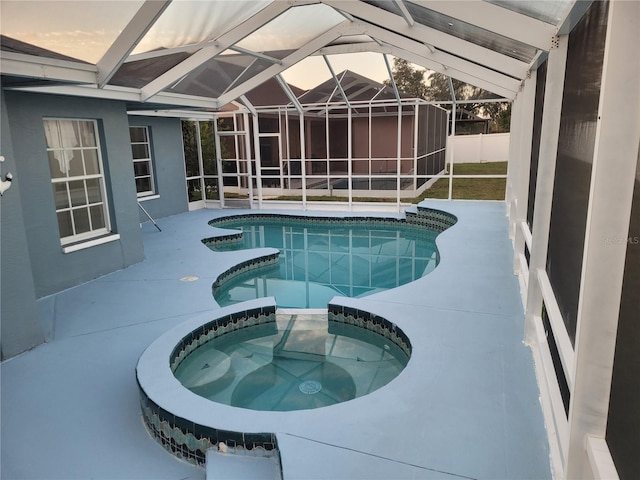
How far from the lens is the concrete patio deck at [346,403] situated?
2.76 m

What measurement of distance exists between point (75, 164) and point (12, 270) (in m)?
2.76

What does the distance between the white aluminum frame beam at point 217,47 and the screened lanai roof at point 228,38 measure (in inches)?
0.6

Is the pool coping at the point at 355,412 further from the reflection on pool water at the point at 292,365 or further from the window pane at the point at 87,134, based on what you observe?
the window pane at the point at 87,134

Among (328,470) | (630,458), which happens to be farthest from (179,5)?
(630,458)

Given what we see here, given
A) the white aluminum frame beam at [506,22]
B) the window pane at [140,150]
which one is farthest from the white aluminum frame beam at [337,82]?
the white aluminum frame beam at [506,22]

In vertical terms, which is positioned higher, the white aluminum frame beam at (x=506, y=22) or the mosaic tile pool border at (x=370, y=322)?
the white aluminum frame beam at (x=506, y=22)

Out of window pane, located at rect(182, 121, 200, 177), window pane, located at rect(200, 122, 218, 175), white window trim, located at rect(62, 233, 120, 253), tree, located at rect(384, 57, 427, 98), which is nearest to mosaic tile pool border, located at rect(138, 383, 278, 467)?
white window trim, located at rect(62, 233, 120, 253)

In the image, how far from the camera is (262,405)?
3.95 metres

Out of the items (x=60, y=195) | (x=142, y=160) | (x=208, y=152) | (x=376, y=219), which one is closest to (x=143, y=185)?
(x=142, y=160)

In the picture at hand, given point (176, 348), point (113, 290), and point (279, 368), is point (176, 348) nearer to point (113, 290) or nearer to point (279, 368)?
point (279, 368)

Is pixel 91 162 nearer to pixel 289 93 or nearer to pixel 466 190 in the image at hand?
pixel 289 93

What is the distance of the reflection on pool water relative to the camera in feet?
13.5

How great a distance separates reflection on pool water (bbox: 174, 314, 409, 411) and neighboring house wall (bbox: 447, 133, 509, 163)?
2030cm

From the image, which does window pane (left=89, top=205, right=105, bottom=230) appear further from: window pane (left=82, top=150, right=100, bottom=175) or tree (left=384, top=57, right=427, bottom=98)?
tree (left=384, top=57, right=427, bottom=98)
